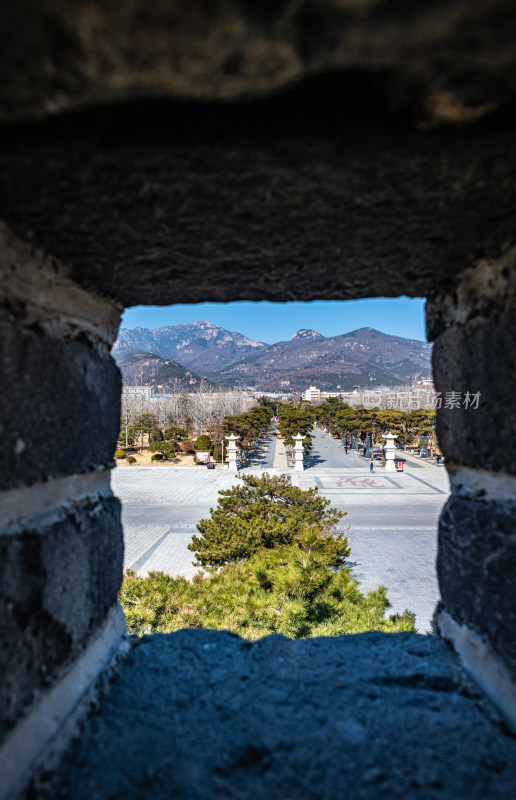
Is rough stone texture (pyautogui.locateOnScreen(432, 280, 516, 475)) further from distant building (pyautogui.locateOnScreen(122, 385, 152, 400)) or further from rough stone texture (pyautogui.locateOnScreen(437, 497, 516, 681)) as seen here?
distant building (pyautogui.locateOnScreen(122, 385, 152, 400))

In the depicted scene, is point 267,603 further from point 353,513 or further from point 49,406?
point 353,513

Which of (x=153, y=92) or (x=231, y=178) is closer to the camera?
(x=153, y=92)

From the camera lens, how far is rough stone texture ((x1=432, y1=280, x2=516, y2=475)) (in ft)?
3.23

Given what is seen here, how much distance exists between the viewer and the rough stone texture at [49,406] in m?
0.85

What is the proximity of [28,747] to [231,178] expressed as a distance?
116 centimetres

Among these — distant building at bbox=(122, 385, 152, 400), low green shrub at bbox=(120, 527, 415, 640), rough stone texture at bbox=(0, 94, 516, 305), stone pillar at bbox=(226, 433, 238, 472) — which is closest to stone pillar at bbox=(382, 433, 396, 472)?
stone pillar at bbox=(226, 433, 238, 472)

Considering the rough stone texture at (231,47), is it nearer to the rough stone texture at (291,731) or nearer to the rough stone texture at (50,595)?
the rough stone texture at (50,595)

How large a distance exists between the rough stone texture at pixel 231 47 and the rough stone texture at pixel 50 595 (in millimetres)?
779

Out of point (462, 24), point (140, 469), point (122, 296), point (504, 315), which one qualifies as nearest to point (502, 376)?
point (504, 315)

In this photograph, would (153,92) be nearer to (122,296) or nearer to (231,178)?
(231,178)

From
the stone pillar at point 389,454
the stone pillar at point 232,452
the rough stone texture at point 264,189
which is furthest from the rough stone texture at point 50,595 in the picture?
the stone pillar at point 389,454

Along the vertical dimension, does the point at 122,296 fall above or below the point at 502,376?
above

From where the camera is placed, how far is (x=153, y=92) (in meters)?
0.58

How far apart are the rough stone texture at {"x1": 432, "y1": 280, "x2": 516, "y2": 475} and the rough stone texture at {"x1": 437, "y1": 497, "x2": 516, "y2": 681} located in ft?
0.43
